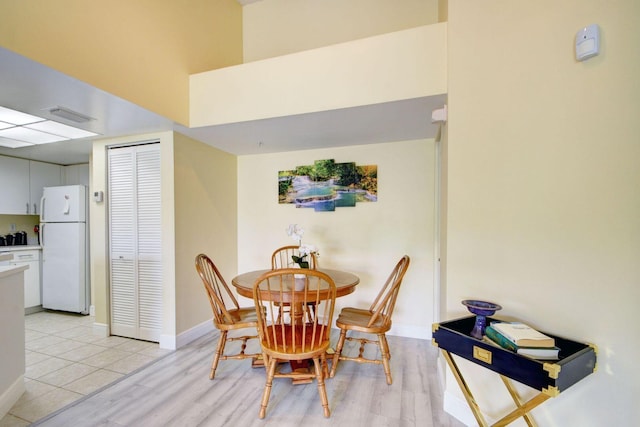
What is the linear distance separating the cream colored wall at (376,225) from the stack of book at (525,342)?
5.54ft

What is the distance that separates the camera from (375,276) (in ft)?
10.8

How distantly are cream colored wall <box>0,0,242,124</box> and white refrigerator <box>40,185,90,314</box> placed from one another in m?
2.53

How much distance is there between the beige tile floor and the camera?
1997 millimetres

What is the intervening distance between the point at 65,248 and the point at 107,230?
1.36 meters

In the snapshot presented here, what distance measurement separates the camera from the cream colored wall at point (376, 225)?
3.12 meters

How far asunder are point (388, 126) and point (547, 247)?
5.36 feet

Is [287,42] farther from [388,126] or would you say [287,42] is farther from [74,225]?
[74,225]

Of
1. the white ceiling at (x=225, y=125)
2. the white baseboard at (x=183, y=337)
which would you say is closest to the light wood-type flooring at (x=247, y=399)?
the white baseboard at (x=183, y=337)

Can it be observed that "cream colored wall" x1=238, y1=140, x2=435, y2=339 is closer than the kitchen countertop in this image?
Yes

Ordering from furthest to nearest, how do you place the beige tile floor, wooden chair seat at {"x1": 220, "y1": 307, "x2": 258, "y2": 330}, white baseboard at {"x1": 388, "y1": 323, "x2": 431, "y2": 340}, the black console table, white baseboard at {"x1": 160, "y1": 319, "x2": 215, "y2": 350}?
white baseboard at {"x1": 388, "y1": 323, "x2": 431, "y2": 340}, white baseboard at {"x1": 160, "y1": 319, "x2": 215, "y2": 350}, wooden chair seat at {"x1": 220, "y1": 307, "x2": 258, "y2": 330}, the beige tile floor, the black console table

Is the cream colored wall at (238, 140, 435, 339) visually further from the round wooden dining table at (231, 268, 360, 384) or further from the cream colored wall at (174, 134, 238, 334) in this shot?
the round wooden dining table at (231, 268, 360, 384)

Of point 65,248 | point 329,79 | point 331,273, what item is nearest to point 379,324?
point 331,273

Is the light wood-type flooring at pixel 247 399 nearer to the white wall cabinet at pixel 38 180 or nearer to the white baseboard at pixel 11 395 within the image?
the white baseboard at pixel 11 395

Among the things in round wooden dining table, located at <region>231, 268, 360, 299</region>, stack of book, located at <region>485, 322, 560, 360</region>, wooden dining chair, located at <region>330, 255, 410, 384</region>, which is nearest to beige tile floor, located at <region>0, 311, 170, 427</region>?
round wooden dining table, located at <region>231, 268, 360, 299</region>
